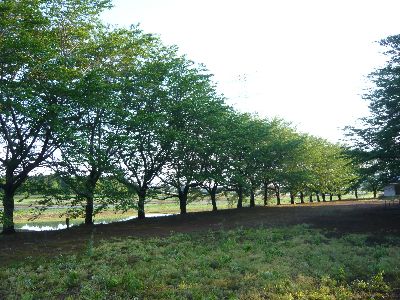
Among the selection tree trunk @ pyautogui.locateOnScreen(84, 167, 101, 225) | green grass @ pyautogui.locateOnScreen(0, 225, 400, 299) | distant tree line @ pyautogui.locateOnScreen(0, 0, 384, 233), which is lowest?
green grass @ pyautogui.locateOnScreen(0, 225, 400, 299)

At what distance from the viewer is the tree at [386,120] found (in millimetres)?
22016

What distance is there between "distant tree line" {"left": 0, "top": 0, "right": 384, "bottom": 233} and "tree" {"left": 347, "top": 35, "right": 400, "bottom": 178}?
225 centimetres

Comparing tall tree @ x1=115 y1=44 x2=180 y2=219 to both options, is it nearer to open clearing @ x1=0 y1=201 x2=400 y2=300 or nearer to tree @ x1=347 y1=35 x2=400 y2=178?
open clearing @ x1=0 y1=201 x2=400 y2=300

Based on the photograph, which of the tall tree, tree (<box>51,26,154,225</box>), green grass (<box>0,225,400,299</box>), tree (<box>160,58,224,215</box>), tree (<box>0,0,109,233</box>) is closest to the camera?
green grass (<box>0,225,400,299</box>)

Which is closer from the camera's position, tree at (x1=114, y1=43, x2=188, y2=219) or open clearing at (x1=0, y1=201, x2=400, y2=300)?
open clearing at (x1=0, y1=201, x2=400, y2=300)

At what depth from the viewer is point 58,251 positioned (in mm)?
17031

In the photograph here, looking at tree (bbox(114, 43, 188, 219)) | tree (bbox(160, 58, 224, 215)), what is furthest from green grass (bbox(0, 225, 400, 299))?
tree (bbox(160, 58, 224, 215))

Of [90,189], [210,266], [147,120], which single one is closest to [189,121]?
[147,120]

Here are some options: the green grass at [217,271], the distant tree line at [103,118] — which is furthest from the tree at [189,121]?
the green grass at [217,271]

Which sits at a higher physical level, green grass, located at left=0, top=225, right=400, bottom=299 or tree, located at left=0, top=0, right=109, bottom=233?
tree, located at left=0, top=0, right=109, bottom=233

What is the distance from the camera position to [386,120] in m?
25.0

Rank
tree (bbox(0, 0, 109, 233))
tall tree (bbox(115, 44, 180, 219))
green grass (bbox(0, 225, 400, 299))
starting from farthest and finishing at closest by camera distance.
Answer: tall tree (bbox(115, 44, 180, 219)) → tree (bbox(0, 0, 109, 233)) → green grass (bbox(0, 225, 400, 299))

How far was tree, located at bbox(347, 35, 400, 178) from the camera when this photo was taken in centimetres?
2202

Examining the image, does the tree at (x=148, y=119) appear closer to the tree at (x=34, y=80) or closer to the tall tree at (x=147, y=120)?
the tall tree at (x=147, y=120)
